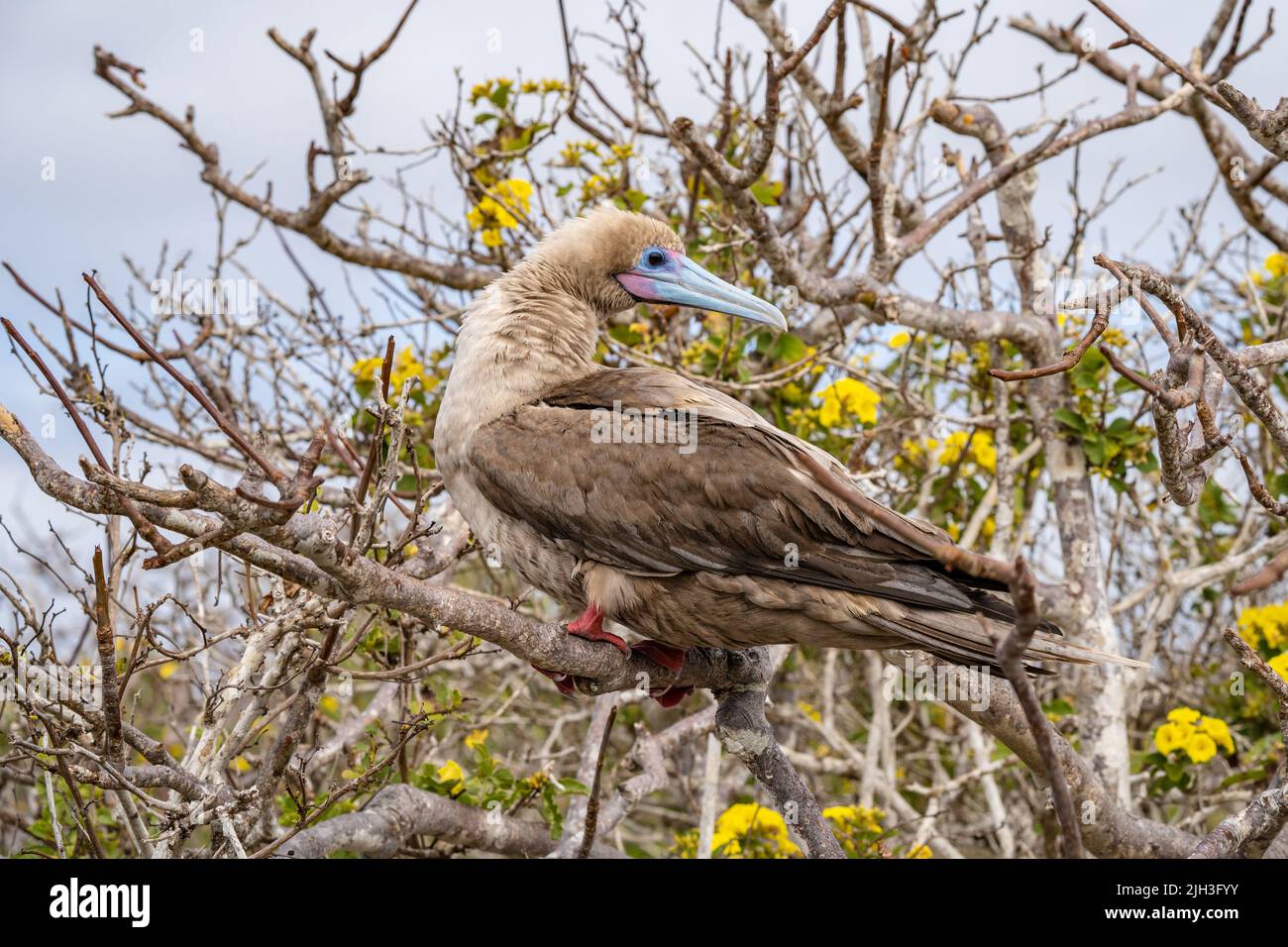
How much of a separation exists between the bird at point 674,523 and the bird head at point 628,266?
16.5 inches

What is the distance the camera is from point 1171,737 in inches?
199

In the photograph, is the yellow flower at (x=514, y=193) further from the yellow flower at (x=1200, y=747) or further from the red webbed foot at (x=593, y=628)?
the yellow flower at (x=1200, y=747)

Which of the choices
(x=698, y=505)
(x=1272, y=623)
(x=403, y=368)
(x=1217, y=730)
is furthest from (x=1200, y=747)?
(x=403, y=368)

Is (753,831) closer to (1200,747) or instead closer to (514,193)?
(1200,747)

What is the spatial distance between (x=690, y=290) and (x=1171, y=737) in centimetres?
276

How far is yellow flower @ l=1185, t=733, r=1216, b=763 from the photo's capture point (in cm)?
498

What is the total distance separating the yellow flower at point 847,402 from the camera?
219 inches

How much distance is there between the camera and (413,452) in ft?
11.0

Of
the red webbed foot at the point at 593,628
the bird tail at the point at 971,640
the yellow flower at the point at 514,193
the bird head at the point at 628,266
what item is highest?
the yellow flower at the point at 514,193

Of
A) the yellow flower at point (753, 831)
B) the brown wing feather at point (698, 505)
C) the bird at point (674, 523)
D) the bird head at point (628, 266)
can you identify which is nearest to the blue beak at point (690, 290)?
the bird head at point (628, 266)

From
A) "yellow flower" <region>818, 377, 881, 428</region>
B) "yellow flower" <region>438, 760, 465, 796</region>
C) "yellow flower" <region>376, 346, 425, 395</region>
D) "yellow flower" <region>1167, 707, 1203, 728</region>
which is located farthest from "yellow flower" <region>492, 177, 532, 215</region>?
"yellow flower" <region>1167, 707, 1203, 728</region>

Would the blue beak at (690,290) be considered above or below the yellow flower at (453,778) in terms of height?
above

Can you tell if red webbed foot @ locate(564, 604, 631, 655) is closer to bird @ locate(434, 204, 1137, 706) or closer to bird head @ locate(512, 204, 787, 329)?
bird @ locate(434, 204, 1137, 706)
